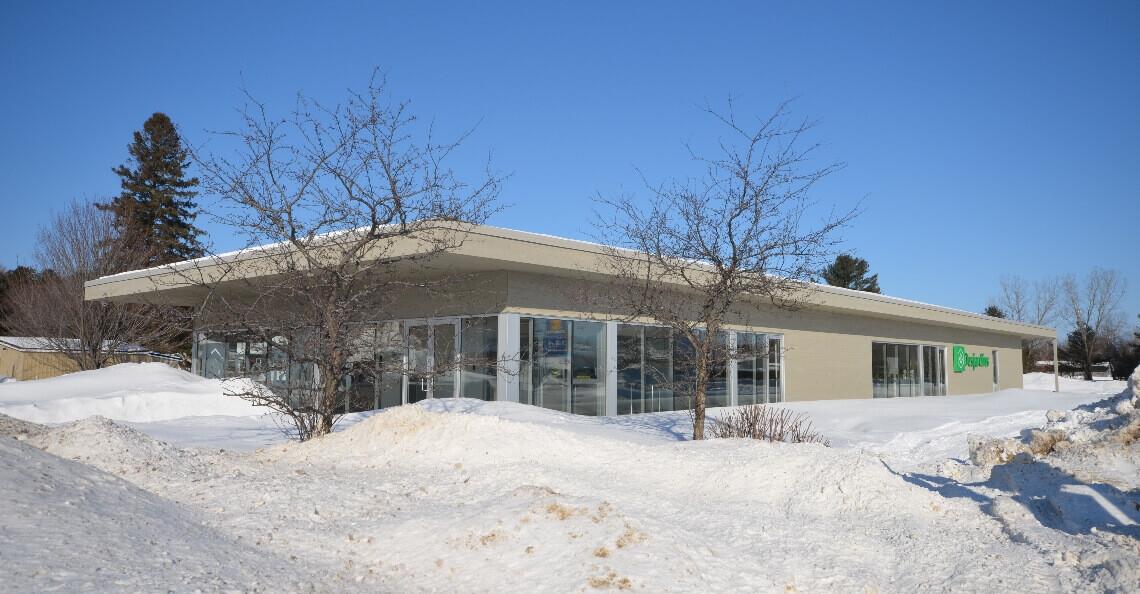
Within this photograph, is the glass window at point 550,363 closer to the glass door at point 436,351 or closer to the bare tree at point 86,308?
the glass door at point 436,351

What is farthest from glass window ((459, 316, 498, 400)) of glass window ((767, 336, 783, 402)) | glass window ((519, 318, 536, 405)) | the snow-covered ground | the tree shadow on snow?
glass window ((767, 336, 783, 402))

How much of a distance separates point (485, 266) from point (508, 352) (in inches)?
71.3

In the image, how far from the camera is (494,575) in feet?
18.4

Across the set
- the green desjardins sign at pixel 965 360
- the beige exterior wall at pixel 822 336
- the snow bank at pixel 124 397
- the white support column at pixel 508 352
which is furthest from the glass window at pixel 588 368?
the green desjardins sign at pixel 965 360

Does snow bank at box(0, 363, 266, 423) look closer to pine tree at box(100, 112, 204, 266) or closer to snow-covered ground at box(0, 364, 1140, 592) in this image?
snow-covered ground at box(0, 364, 1140, 592)

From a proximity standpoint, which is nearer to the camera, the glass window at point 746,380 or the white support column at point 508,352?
the white support column at point 508,352

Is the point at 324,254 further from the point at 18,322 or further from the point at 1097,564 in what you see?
the point at 18,322

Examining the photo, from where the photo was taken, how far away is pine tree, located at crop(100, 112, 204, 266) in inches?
1511

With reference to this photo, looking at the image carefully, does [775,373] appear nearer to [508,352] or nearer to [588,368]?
[588,368]

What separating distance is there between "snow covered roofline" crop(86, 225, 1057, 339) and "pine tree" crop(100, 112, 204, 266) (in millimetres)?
15945

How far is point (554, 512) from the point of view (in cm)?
635

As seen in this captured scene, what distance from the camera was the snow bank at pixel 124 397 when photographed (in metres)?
16.5

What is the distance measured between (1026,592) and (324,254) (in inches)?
363

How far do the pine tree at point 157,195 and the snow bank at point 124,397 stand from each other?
62.3ft
